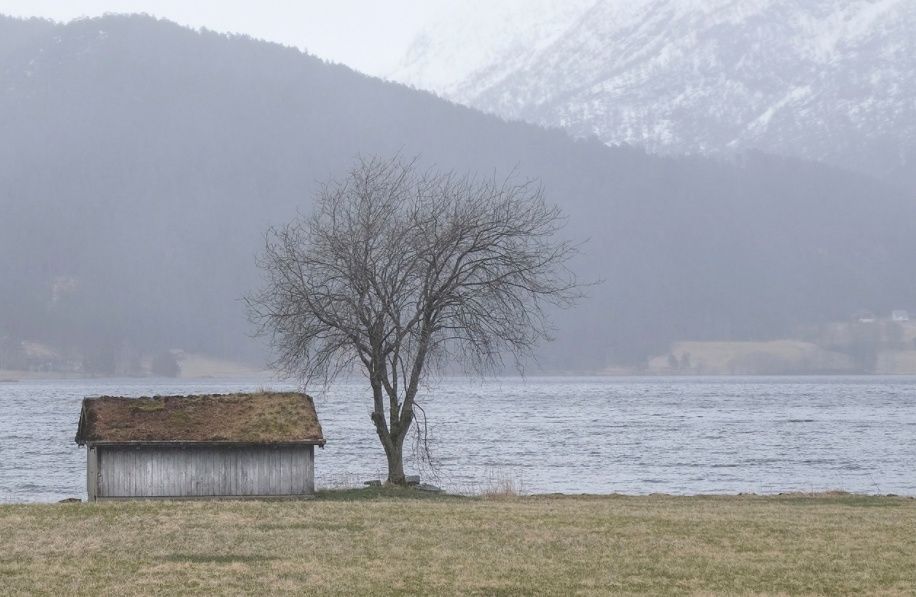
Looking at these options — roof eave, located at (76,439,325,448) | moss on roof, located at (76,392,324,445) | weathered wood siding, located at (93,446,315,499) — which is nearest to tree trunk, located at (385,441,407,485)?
moss on roof, located at (76,392,324,445)

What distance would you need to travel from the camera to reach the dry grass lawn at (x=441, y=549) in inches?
963

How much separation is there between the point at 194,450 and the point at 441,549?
1356 cm

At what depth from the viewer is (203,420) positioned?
41188 millimetres

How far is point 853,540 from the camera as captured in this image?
99.6 ft

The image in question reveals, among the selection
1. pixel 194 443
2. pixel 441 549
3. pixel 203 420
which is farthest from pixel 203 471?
pixel 441 549

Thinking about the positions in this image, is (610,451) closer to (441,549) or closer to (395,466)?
(395,466)

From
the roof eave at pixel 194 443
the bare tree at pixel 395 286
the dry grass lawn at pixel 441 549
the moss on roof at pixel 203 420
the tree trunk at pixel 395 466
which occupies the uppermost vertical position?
the bare tree at pixel 395 286

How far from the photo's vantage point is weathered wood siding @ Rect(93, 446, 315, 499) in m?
39.2

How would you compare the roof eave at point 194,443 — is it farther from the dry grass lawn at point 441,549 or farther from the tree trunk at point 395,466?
the tree trunk at point 395,466

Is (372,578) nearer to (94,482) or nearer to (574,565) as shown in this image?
(574,565)

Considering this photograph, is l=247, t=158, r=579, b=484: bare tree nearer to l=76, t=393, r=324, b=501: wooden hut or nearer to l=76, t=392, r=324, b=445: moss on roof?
l=76, t=392, r=324, b=445: moss on roof

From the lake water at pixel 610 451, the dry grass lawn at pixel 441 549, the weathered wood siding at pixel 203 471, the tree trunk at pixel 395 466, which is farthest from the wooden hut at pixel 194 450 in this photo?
the lake water at pixel 610 451

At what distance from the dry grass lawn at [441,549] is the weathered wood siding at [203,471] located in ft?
7.43

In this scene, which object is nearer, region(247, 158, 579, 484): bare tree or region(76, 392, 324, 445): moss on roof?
region(76, 392, 324, 445): moss on roof
